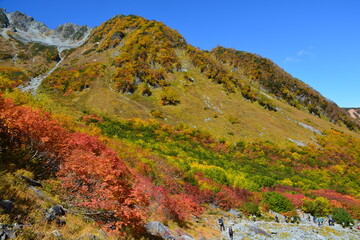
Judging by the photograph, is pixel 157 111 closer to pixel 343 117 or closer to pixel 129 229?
pixel 129 229

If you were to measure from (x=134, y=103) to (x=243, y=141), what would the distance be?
26.6 m

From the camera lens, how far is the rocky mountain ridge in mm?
146750

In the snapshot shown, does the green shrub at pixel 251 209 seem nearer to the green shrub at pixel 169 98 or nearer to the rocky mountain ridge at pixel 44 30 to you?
the green shrub at pixel 169 98

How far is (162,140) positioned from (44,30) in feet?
624

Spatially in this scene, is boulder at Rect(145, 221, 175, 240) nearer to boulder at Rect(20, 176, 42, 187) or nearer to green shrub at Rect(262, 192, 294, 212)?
boulder at Rect(20, 176, 42, 187)

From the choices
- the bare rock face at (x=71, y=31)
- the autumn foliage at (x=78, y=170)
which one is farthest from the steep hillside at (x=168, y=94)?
the bare rock face at (x=71, y=31)

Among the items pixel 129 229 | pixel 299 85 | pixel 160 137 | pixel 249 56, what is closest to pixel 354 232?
pixel 129 229

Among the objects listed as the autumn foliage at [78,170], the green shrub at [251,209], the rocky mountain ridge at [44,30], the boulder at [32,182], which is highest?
the rocky mountain ridge at [44,30]

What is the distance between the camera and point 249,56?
105000 mm

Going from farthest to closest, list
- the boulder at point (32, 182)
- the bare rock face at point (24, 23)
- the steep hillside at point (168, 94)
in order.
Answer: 1. the bare rock face at point (24, 23)
2. the steep hillside at point (168, 94)
3. the boulder at point (32, 182)

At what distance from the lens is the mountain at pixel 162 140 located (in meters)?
8.85

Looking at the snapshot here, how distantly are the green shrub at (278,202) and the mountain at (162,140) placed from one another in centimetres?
9

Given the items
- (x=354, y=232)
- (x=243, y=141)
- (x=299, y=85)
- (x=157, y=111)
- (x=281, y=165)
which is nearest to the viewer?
(x=354, y=232)

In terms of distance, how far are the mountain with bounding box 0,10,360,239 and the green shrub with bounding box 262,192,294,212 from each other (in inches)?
3.7
